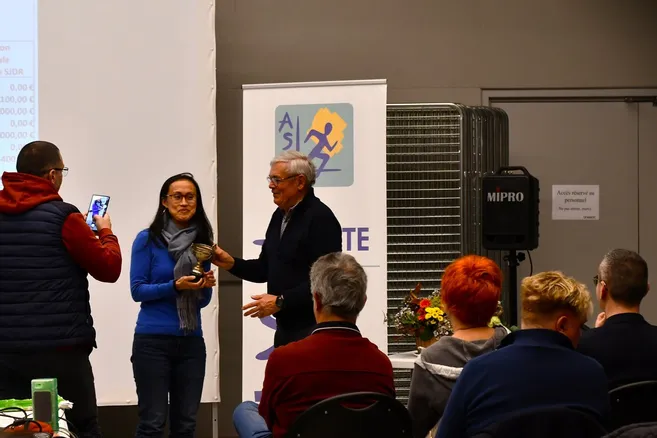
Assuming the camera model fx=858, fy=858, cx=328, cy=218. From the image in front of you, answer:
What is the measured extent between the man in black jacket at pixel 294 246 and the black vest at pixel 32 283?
0.77m

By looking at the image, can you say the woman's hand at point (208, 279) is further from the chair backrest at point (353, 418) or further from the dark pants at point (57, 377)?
the chair backrest at point (353, 418)

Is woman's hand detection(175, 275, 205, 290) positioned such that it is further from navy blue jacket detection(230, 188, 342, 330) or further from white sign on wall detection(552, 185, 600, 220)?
white sign on wall detection(552, 185, 600, 220)

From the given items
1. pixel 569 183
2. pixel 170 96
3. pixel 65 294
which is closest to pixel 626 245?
pixel 569 183

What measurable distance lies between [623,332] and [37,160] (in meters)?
2.24

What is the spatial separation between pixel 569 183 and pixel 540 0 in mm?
1233

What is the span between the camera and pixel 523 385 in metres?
2.13

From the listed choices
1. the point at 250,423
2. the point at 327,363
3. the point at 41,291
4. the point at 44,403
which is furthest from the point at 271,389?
the point at 41,291

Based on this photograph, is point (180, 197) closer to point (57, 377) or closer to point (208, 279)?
point (208, 279)

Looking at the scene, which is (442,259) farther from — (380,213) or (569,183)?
(569,183)

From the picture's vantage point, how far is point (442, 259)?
17.2 ft

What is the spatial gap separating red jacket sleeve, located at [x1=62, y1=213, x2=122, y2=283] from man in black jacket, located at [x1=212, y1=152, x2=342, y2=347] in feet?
1.95

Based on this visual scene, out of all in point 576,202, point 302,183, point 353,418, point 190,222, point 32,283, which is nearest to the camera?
point 353,418

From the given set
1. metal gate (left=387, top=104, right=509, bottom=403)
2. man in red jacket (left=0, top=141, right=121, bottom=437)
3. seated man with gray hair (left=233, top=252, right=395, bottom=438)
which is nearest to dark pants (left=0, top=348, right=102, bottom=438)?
man in red jacket (left=0, top=141, right=121, bottom=437)

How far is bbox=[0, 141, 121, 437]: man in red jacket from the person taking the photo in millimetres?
3270
